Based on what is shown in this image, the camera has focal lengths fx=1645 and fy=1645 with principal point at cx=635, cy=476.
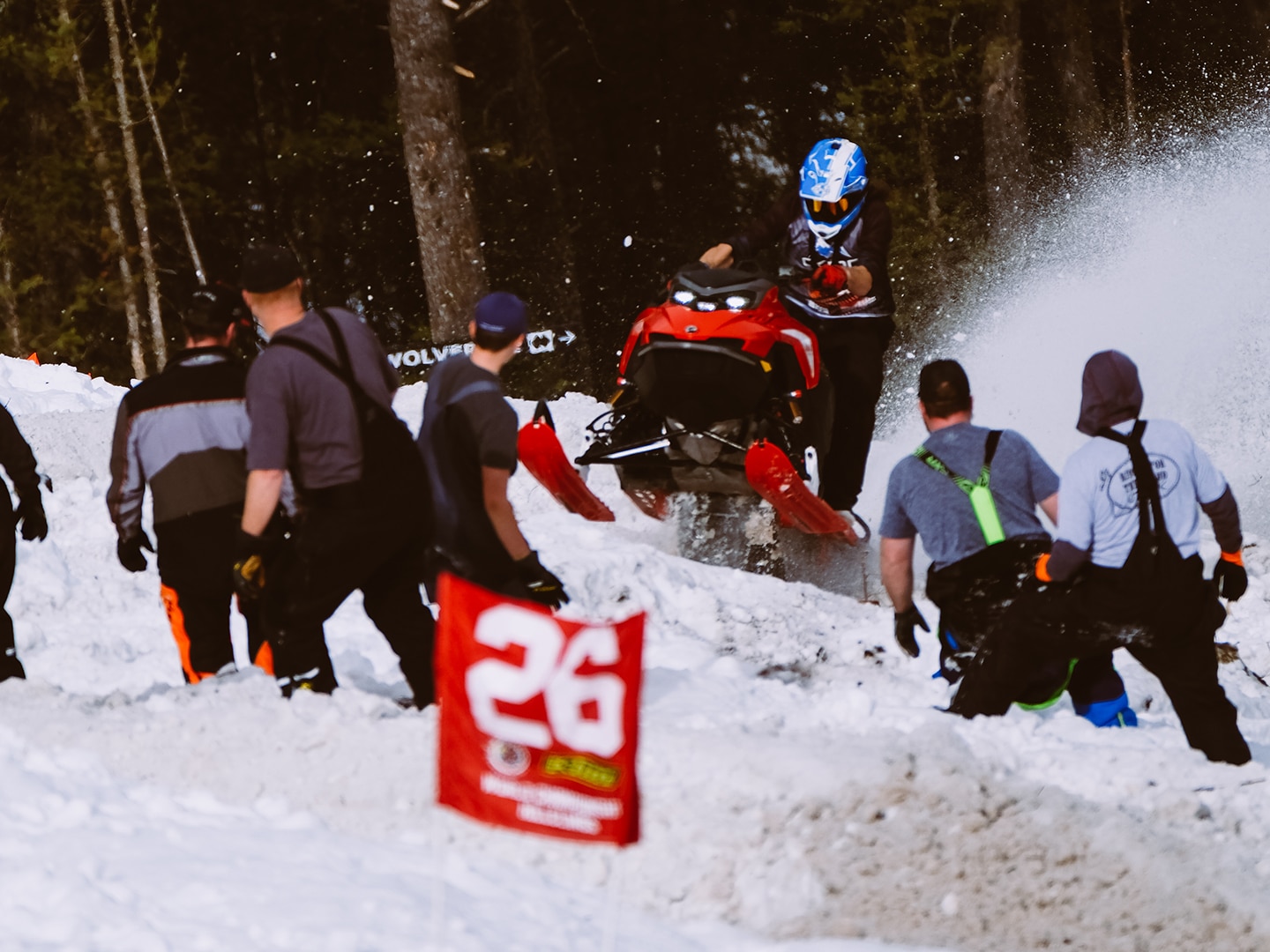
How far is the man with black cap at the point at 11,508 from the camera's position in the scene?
20.4ft

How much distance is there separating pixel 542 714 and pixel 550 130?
1689 centimetres

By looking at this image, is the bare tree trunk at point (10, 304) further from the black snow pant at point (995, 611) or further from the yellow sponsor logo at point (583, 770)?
the yellow sponsor logo at point (583, 770)

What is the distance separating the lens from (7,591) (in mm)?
6289

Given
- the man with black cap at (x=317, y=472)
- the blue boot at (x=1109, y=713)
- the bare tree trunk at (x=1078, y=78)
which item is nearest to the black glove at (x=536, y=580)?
the man with black cap at (x=317, y=472)

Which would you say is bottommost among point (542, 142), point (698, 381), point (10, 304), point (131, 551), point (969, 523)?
point (969, 523)

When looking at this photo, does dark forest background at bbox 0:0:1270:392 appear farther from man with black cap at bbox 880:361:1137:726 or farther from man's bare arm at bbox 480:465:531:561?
man's bare arm at bbox 480:465:531:561

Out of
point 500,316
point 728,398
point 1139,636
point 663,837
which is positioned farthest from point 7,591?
point 1139,636

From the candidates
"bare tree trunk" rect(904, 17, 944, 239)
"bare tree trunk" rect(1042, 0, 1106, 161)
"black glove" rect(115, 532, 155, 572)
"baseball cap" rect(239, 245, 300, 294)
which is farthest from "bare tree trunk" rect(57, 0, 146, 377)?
"baseball cap" rect(239, 245, 300, 294)

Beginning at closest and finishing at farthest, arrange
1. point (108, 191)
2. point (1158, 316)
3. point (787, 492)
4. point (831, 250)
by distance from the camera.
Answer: point (787, 492), point (831, 250), point (1158, 316), point (108, 191)

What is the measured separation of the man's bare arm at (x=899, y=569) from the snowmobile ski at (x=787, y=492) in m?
2.12

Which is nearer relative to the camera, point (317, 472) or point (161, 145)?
point (317, 472)

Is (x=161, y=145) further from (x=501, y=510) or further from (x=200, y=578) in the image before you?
(x=501, y=510)

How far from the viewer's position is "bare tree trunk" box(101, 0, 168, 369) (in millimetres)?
21641

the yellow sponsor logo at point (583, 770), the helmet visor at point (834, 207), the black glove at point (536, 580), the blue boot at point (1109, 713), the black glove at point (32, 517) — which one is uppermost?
→ the helmet visor at point (834, 207)
